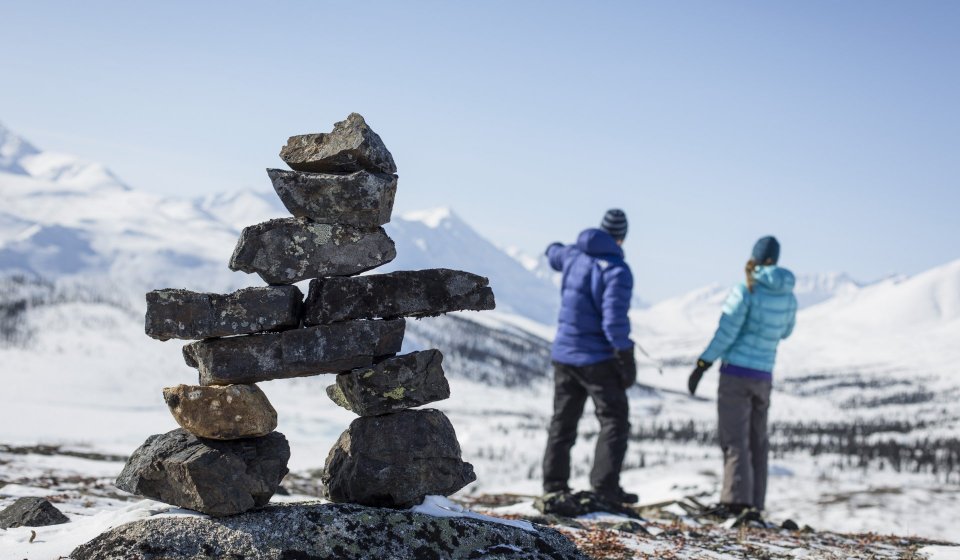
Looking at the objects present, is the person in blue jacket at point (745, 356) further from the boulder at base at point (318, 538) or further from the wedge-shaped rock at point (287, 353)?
the wedge-shaped rock at point (287, 353)

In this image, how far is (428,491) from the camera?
673 centimetres

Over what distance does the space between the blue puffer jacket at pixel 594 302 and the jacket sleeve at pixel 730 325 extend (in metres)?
1.57

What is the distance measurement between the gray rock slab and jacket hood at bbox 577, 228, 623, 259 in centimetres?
727

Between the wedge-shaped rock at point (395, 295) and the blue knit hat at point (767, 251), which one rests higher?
the blue knit hat at point (767, 251)

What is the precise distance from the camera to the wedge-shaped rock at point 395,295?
644 centimetres

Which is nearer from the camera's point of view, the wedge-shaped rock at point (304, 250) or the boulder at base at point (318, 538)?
the boulder at base at point (318, 538)

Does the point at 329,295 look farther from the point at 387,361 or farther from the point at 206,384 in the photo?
the point at 206,384

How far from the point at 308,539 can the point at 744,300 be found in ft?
26.6

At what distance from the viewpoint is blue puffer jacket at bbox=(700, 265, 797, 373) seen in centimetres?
1155

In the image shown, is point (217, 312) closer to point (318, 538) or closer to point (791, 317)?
point (318, 538)

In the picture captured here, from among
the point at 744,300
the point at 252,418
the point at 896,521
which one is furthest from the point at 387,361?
the point at 896,521

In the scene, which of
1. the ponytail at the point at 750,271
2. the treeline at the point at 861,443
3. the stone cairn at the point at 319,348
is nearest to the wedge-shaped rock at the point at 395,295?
the stone cairn at the point at 319,348

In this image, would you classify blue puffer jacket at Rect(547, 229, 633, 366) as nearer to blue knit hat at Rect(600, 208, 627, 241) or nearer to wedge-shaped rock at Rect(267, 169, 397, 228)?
blue knit hat at Rect(600, 208, 627, 241)

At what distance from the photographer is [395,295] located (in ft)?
21.9
